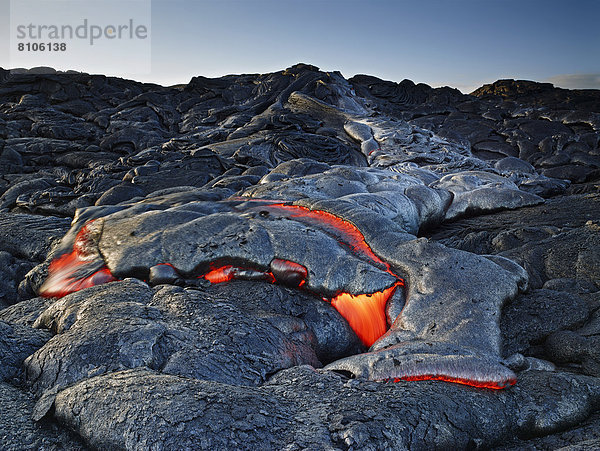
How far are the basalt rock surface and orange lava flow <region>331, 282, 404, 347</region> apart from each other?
0.05 ft

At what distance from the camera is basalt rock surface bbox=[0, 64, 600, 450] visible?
256 cm

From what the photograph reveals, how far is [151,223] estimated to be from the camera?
17.4 ft

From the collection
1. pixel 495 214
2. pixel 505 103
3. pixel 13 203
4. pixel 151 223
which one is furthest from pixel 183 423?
pixel 505 103

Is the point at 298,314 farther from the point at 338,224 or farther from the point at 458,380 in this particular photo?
the point at 458,380

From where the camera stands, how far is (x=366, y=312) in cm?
441

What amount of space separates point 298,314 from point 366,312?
695mm

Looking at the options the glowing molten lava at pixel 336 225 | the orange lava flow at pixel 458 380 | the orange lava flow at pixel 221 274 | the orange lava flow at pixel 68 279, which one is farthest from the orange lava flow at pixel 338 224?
the orange lava flow at pixel 68 279

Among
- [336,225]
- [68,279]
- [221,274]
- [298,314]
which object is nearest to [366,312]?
[298,314]

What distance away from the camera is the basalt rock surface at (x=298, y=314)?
8.39ft

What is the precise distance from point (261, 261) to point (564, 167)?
1173cm

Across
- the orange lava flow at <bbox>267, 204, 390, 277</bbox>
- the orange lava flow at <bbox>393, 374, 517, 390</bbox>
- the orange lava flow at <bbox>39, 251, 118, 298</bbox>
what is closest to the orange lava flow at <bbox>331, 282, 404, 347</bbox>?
the orange lava flow at <bbox>267, 204, 390, 277</bbox>

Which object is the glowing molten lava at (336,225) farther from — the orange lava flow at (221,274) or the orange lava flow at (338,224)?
the orange lava flow at (221,274)

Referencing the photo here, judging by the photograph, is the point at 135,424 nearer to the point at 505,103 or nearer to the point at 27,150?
the point at 27,150

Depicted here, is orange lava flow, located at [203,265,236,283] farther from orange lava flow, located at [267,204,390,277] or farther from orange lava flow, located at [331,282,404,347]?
orange lava flow, located at [331,282,404,347]
